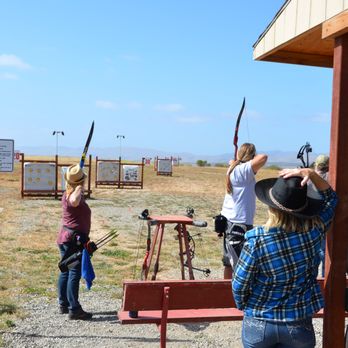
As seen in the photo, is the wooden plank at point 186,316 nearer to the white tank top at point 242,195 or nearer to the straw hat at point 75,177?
the white tank top at point 242,195

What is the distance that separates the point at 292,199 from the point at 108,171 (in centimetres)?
2452

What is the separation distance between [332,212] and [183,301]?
1700mm

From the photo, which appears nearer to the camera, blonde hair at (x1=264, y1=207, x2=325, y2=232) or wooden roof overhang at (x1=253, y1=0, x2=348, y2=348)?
blonde hair at (x1=264, y1=207, x2=325, y2=232)

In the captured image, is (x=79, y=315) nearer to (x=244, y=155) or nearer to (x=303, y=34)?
(x=244, y=155)

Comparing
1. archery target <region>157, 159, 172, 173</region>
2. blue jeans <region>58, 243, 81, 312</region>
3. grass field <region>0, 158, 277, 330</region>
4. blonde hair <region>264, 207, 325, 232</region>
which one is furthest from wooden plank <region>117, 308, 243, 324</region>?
archery target <region>157, 159, 172, 173</region>

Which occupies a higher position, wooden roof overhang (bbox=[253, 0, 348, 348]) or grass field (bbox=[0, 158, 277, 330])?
wooden roof overhang (bbox=[253, 0, 348, 348])

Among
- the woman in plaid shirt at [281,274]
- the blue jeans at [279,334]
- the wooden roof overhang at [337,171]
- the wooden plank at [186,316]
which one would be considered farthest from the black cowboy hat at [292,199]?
the wooden plank at [186,316]

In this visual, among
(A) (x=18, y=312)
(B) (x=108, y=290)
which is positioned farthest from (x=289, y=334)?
(B) (x=108, y=290)

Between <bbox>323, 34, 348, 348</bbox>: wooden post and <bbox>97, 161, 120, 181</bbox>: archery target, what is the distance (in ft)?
76.6

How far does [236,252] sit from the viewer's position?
5.57m

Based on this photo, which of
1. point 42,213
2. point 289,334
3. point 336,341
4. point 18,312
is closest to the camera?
point 289,334

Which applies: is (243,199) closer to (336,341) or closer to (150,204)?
(336,341)

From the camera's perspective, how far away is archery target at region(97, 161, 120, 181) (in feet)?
86.9

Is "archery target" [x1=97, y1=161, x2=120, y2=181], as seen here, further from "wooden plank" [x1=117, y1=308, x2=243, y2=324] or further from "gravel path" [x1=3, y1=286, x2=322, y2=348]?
"wooden plank" [x1=117, y1=308, x2=243, y2=324]
